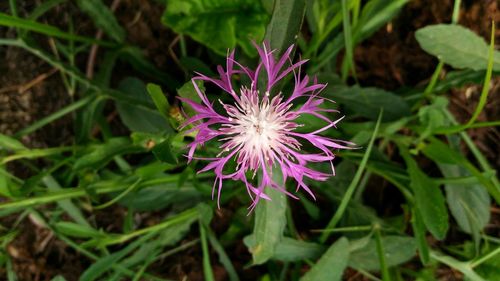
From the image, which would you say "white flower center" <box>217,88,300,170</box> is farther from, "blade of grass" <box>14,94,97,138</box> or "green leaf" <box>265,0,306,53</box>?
"blade of grass" <box>14,94,97,138</box>

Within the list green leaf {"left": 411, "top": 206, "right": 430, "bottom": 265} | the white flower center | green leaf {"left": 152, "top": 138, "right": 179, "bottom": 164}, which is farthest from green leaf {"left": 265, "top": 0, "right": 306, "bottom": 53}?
green leaf {"left": 411, "top": 206, "right": 430, "bottom": 265}

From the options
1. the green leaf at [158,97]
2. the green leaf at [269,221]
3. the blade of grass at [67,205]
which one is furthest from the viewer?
the blade of grass at [67,205]

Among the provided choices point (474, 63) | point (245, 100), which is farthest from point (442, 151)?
point (245, 100)

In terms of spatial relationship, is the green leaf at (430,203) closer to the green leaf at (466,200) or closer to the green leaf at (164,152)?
the green leaf at (466,200)

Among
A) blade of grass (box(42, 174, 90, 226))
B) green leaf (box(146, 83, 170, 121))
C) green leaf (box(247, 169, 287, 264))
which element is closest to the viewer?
green leaf (box(146, 83, 170, 121))

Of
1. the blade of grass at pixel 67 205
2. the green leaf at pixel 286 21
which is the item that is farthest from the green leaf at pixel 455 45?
the blade of grass at pixel 67 205

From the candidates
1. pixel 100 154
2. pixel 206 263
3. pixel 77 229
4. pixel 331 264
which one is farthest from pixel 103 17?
pixel 331 264
